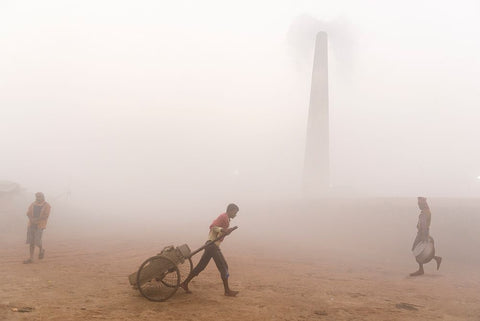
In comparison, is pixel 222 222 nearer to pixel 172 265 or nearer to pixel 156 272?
pixel 172 265

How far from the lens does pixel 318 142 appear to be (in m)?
31.4

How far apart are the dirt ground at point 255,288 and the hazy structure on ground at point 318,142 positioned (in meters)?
19.1

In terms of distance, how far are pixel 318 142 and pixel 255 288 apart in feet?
86.2

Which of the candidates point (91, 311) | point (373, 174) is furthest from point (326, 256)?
point (373, 174)

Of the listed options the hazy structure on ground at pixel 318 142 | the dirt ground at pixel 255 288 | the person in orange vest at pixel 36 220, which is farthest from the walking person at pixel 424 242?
the hazy structure on ground at pixel 318 142

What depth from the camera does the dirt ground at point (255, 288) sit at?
16.4ft

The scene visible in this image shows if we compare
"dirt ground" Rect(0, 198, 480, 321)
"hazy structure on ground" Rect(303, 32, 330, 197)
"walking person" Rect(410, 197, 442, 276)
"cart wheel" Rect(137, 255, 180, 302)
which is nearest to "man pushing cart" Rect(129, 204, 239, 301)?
"cart wheel" Rect(137, 255, 180, 302)

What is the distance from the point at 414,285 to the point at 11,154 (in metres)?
121

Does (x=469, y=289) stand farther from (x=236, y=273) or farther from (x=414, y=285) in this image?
(x=236, y=273)

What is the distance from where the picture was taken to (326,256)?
12.3m

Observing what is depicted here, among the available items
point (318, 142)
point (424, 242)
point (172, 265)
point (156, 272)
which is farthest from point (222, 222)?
point (318, 142)

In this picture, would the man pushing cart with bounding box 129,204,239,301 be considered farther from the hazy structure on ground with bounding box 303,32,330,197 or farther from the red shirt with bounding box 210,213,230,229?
the hazy structure on ground with bounding box 303,32,330,197

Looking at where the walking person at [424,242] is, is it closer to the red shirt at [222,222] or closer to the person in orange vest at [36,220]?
the red shirt at [222,222]

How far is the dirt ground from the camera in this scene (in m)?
5.00
